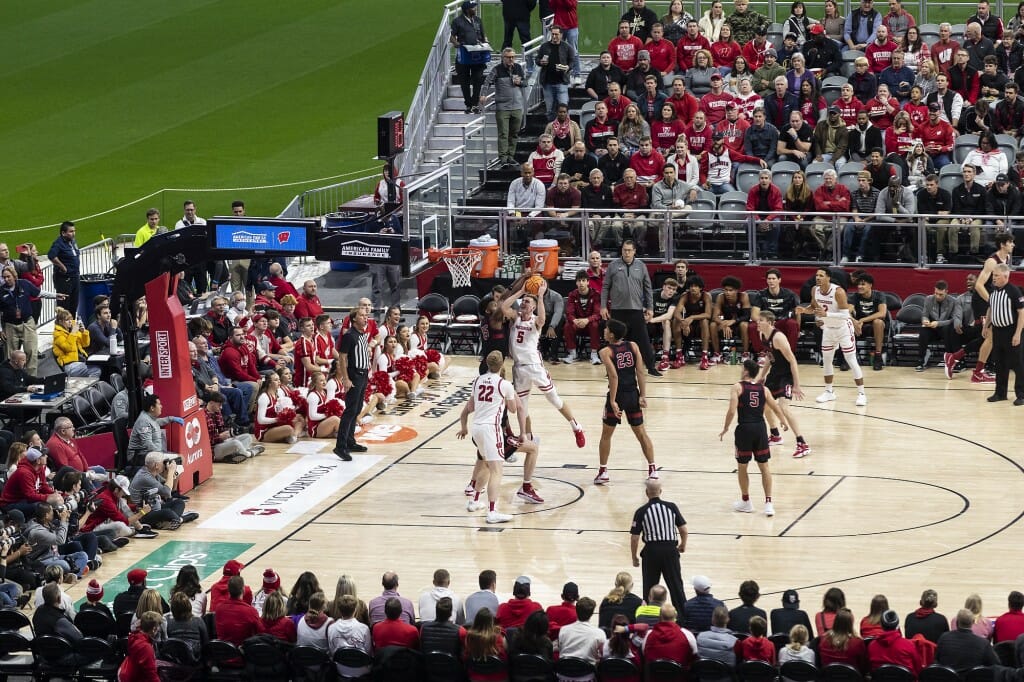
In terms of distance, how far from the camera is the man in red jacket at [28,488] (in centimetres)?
1722

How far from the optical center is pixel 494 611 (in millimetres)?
13797

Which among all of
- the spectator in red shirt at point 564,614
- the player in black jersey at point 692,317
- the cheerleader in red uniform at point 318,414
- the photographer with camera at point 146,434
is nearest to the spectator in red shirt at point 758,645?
the spectator in red shirt at point 564,614

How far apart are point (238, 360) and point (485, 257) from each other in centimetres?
555

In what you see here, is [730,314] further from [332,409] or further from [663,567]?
[663,567]

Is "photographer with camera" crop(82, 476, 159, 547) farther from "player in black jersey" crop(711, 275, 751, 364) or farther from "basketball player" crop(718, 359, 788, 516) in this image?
"player in black jersey" crop(711, 275, 751, 364)

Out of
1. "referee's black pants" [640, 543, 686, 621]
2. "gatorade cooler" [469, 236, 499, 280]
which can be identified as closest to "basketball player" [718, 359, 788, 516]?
"referee's black pants" [640, 543, 686, 621]

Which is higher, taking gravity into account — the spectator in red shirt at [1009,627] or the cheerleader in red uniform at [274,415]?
the cheerleader in red uniform at [274,415]

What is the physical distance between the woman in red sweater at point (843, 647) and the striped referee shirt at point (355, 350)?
8.86 m

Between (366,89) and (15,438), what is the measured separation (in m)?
28.0

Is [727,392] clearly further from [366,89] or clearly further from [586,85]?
[366,89]

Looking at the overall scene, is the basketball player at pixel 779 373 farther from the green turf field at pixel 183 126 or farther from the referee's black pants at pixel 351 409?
the green turf field at pixel 183 126

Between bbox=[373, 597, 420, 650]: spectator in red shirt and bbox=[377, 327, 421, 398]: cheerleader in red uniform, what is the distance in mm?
10119

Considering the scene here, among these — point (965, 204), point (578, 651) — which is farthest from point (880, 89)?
point (578, 651)

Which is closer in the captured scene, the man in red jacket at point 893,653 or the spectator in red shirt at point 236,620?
the man in red jacket at point 893,653
